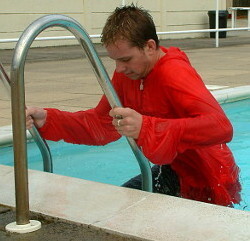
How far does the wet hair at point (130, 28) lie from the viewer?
2.94m

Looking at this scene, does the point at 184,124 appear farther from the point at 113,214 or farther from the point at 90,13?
the point at 90,13

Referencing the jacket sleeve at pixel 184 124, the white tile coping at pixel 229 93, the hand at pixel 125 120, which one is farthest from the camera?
the white tile coping at pixel 229 93

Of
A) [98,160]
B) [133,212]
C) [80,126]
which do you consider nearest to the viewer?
[133,212]

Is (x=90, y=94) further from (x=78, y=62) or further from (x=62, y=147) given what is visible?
(x=78, y=62)

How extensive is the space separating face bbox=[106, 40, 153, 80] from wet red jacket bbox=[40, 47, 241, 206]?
0.07 m

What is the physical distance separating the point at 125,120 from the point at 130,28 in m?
0.51

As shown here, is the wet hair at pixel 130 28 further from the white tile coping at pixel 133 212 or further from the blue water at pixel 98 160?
the blue water at pixel 98 160

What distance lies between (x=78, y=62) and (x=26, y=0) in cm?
581

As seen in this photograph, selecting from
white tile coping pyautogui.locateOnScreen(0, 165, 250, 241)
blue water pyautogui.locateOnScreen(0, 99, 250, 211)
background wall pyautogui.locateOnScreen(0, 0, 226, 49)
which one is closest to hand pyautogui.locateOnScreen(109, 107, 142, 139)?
white tile coping pyautogui.locateOnScreen(0, 165, 250, 241)

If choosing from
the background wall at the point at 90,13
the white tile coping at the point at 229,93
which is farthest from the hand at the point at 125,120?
the background wall at the point at 90,13

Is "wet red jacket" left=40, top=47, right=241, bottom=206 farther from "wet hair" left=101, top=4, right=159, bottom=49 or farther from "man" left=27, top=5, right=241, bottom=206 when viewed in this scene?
"wet hair" left=101, top=4, right=159, bottom=49

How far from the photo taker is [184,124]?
9.25ft

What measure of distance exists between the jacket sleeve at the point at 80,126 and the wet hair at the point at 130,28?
0.56m

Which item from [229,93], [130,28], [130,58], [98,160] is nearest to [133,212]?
[130,58]
